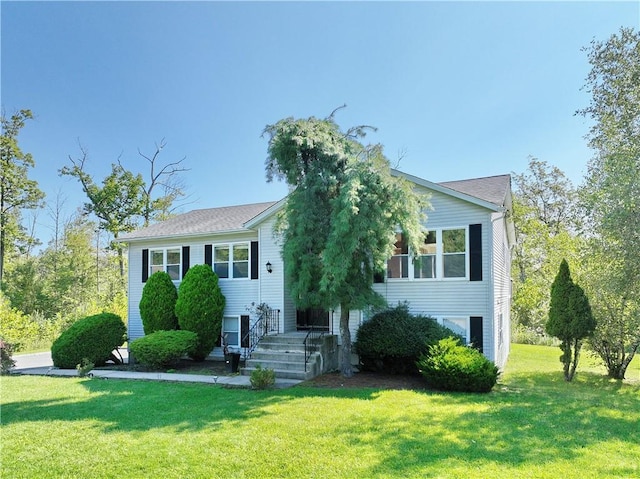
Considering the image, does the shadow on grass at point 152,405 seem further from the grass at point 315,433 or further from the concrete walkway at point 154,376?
the concrete walkway at point 154,376

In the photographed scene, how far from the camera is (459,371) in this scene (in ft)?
29.2

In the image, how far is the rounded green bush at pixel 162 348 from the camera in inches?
476

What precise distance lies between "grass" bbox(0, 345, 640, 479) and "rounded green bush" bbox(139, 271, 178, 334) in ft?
16.1

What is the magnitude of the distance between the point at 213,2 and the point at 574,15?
997 cm

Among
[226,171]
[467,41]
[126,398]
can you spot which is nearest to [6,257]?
[226,171]

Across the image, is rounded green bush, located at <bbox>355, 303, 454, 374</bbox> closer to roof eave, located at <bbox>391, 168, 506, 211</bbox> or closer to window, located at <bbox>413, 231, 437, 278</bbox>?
window, located at <bbox>413, 231, 437, 278</bbox>

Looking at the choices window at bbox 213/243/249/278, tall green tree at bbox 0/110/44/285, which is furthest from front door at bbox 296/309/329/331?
tall green tree at bbox 0/110/44/285

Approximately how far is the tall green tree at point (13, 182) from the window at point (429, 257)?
24.5m

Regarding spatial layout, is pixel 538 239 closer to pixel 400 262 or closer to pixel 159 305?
pixel 400 262

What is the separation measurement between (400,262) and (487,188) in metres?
3.78

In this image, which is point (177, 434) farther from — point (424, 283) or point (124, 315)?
point (124, 315)

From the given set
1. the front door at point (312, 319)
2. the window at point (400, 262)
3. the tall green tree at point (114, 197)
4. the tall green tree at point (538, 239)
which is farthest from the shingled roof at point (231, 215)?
the tall green tree at point (114, 197)

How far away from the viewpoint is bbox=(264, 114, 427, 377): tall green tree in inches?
371

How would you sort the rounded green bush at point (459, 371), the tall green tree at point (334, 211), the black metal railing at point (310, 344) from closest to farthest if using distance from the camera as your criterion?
the rounded green bush at point (459, 371), the tall green tree at point (334, 211), the black metal railing at point (310, 344)
